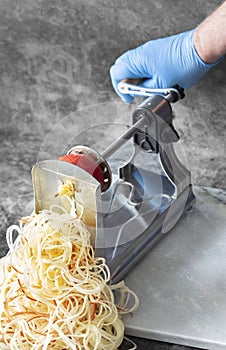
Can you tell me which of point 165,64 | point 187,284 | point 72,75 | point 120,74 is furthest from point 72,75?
point 187,284

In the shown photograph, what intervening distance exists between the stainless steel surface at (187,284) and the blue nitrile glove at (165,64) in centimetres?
30

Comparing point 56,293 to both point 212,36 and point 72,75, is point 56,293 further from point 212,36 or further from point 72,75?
point 72,75

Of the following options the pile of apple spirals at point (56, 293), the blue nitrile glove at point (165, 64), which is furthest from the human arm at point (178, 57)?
the pile of apple spirals at point (56, 293)

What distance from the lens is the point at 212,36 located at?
61.9 inches

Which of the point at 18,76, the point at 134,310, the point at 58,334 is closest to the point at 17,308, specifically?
the point at 58,334

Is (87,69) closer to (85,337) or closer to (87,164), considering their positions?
(87,164)

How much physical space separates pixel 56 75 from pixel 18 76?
117mm

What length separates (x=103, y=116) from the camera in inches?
64.4

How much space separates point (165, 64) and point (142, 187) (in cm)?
29

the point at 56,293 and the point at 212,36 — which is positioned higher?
the point at 212,36

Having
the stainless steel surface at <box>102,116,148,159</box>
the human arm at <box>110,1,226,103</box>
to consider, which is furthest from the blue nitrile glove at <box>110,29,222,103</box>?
the stainless steel surface at <box>102,116,148,159</box>

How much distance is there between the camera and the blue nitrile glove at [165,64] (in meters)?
1.63

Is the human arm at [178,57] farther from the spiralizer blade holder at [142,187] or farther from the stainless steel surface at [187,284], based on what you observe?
the stainless steel surface at [187,284]

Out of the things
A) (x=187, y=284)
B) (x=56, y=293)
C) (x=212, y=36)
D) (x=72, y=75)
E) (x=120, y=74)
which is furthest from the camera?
(x=72, y=75)
